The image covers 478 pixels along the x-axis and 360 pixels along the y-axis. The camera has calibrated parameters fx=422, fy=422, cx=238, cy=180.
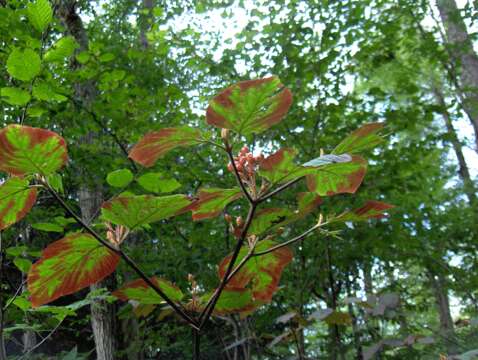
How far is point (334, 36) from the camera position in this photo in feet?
11.2

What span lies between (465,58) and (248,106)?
728cm

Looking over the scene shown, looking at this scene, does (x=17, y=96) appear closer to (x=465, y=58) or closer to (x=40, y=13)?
(x=40, y=13)

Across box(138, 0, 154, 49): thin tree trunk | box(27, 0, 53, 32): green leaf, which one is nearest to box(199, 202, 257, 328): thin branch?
box(27, 0, 53, 32): green leaf

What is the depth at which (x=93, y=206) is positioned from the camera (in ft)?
11.3

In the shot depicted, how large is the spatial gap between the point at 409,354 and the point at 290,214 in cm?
232

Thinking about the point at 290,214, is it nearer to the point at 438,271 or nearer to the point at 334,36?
the point at 334,36

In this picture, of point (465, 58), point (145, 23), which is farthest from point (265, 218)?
point (465, 58)

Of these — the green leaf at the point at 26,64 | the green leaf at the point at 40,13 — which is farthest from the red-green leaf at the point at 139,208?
the green leaf at the point at 40,13

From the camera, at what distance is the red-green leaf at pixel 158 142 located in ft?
1.95

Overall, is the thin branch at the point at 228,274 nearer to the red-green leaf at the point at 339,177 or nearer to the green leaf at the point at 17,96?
the red-green leaf at the point at 339,177

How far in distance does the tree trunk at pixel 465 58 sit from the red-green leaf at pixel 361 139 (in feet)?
11.1

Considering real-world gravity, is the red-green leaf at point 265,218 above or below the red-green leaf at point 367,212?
above

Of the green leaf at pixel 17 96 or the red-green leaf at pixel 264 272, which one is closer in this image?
the red-green leaf at pixel 264 272

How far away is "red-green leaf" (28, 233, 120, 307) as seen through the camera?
22.2 inches
